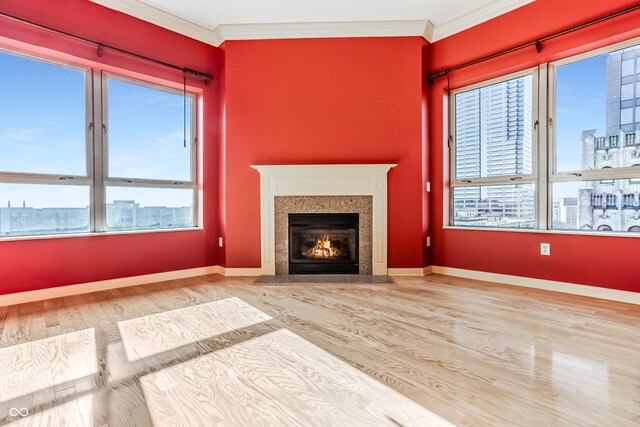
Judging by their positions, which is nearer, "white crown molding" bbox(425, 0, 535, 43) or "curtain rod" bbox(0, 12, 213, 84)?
"curtain rod" bbox(0, 12, 213, 84)

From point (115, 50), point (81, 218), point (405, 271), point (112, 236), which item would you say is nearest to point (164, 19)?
point (115, 50)

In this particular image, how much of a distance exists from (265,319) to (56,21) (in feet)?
10.8

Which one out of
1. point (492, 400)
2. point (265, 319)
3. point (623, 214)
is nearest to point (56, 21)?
point (265, 319)

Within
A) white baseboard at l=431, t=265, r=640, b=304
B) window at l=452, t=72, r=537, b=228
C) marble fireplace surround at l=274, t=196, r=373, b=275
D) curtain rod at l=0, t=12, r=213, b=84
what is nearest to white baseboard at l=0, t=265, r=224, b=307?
marble fireplace surround at l=274, t=196, r=373, b=275

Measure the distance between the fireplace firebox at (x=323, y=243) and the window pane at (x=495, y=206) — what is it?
1316 millimetres

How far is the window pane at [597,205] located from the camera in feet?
9.11

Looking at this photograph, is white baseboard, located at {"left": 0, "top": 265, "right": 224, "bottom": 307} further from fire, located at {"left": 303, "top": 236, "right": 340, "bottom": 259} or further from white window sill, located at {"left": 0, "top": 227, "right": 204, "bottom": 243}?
fire, located at {"left": 303, "top": 236, "right": 340, "bottom": 259}

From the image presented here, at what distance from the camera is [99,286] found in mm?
3129

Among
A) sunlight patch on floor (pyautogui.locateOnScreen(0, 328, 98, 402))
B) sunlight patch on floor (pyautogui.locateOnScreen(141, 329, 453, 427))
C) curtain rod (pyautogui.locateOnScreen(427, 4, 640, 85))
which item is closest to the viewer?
sunlight patch on floor (pyautogui.locateOnScreen(141, 329, 453, 427))

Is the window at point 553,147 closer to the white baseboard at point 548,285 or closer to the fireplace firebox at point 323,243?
the white baseboard at point 548,285

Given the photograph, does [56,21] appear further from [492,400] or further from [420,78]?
[492,400]

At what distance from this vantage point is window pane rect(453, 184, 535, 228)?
11.0 feet

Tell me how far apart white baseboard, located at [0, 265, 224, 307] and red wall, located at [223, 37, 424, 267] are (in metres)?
1.11

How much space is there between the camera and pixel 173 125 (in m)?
3.78
